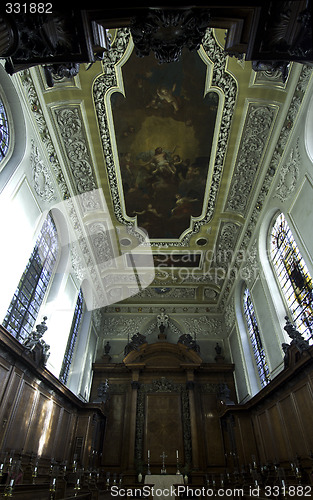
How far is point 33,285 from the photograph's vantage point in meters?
8.96

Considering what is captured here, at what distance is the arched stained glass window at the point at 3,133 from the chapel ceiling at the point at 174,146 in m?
1.40

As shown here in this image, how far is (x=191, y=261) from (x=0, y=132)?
1031 centimetres

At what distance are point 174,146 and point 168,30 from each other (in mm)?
7369

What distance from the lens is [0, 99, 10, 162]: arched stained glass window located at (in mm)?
7355

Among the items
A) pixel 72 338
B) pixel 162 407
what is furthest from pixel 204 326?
pixel 72 338

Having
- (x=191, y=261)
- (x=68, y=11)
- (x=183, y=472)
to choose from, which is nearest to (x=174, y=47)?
(x=68, y=11)

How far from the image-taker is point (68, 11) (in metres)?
3.22

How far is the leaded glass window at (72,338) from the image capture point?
11312 mm

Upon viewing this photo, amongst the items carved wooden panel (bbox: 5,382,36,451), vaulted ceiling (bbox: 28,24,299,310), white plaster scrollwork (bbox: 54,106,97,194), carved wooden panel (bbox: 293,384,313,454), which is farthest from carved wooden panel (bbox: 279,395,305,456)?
white plaster scrollwork (bbox: 54,106,97,194)

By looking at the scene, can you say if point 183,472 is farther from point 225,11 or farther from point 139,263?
point 225,11

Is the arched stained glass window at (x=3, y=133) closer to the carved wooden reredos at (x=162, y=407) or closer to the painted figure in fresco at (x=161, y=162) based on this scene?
the painted figure in fresco at (x=161, y=162)

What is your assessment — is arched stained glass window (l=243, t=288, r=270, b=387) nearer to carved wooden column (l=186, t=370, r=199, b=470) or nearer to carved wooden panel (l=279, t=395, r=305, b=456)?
carved wooden panel (l=279, t=395, r=305, b=456)

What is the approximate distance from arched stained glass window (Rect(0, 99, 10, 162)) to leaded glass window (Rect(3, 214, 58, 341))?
2.75 m

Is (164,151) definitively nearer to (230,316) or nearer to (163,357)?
(230,316)
